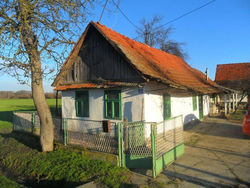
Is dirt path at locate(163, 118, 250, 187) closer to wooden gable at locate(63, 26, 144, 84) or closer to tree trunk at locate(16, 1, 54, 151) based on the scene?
wooden gable at locate(63, 26, 144, 84)

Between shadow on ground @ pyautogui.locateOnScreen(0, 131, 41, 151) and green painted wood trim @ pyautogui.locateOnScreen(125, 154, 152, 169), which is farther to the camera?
shadow on ground @ pyautogui.locateOnScreen(0, 131, 41, 151)

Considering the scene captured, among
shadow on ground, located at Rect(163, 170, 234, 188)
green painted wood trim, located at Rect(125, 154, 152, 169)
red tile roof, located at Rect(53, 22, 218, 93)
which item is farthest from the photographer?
red tile roof, located at Rect(53, 22, 218, 93)

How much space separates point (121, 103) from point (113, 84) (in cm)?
Answer: 97

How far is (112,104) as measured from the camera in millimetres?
9438

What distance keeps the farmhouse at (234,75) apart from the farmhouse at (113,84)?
13716 mm

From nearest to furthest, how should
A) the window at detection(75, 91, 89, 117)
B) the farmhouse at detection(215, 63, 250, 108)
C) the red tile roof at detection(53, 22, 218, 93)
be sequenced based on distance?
the red tile roof at detection(53, 22, 218, 93) < the window at detection(75, 91, 89, 117) < the farmhouse at detection(215, 63, 250, 108)

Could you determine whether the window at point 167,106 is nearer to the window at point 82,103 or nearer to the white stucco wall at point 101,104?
the white stucco wall at point 101,104

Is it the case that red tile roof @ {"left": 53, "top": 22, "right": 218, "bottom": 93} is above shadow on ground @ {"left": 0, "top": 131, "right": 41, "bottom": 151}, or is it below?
above

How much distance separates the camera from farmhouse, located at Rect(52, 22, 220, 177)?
6.40m

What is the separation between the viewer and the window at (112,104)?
928 cm

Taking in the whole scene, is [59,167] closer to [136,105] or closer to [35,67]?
[35,67]

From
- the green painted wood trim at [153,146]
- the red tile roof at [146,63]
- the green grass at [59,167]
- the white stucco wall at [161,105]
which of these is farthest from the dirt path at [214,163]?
the red tile roof at [146,63]

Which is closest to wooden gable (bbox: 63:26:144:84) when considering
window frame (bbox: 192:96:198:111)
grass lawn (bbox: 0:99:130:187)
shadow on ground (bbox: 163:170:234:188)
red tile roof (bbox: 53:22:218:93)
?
red tile roof (bbox: 53:22:218:93)

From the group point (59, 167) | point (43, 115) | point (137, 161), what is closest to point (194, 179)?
point (137, 161)
